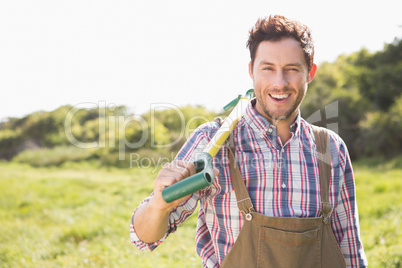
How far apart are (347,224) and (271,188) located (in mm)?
563

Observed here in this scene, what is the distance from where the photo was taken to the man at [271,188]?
1.61 meters

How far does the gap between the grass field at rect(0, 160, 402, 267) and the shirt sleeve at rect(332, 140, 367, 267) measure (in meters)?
2.00

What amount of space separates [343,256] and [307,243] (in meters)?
0.33

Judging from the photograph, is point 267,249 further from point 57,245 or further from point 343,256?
point 57,245

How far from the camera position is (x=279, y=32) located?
1845 millimetres

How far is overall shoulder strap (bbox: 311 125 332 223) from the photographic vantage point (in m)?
1.77

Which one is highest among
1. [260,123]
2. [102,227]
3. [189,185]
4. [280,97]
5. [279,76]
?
[279,76]

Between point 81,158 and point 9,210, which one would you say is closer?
point 9,210

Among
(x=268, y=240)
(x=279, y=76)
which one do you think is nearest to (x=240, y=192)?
(x=268, y=240)

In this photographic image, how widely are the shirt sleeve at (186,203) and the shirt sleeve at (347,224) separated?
806 millimetres

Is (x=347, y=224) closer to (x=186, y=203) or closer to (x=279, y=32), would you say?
(x=186, y=203)

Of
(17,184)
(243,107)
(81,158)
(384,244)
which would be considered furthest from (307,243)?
(81,158)

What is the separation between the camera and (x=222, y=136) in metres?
1.68

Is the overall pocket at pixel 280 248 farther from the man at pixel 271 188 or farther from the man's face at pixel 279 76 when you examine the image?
the man's face at pixel 279 76
